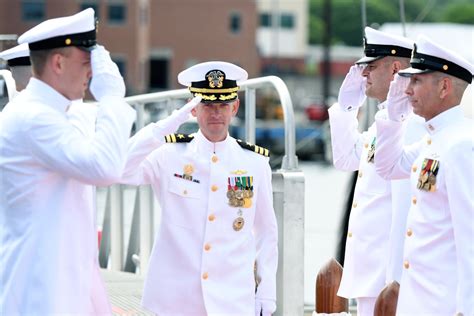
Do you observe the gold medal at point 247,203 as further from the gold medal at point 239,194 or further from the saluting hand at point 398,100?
the saluting hand at point 398,100

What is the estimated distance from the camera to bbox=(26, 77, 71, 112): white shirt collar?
4.31 metres

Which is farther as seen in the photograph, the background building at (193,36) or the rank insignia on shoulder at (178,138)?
the background building at (193,36)

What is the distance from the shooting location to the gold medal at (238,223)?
5215 millimetres

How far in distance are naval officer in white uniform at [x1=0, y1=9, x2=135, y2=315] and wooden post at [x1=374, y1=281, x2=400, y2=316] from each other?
1516 mm

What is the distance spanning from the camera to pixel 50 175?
4.27m

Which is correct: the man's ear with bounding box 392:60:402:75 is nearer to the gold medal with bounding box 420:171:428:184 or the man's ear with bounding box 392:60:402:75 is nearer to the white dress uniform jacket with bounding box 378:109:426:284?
the white dress uniform jacket with bounding box 378:109:426:284

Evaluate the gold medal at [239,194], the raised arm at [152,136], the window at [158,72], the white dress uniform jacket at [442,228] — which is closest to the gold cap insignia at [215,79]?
the raised arm at [152,136]

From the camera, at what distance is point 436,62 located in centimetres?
488

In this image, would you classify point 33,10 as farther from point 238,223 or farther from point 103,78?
point 103,78

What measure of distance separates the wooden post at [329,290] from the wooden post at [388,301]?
1.40 feet

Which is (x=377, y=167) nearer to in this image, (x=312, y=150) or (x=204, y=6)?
(x=312, y=150)

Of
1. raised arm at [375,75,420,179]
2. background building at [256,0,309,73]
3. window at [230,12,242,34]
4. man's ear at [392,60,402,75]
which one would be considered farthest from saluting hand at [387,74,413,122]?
background building at [256,0,309,73]

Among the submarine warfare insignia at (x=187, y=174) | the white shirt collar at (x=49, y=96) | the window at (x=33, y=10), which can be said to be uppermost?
the white shirt collar at (x=49, y=96)

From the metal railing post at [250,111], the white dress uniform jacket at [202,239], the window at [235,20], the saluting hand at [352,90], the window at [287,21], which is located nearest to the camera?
the white dress uniform jacket at [202,239]
